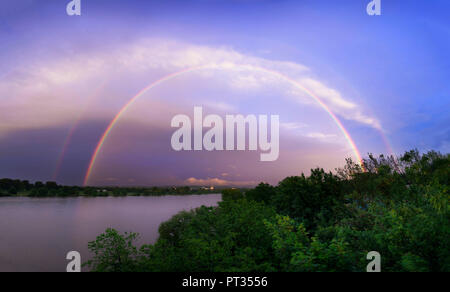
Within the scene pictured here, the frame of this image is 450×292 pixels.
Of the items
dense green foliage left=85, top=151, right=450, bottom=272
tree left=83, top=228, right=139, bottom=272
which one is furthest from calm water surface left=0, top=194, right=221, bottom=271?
tree left=83, top=228, right=139, bottom=272

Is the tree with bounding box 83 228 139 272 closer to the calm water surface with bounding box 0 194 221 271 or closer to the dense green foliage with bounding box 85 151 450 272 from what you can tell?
the dense green foliage with bounding box 85 151 450 272

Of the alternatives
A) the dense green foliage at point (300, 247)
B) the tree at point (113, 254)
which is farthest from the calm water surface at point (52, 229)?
the tree at point (113, 254)

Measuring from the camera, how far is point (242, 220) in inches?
597

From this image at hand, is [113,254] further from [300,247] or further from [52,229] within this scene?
[52,229]

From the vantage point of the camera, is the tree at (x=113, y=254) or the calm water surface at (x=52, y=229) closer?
the tree at (x=113, y=254)

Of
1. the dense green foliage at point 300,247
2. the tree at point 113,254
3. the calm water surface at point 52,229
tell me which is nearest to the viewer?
the dense green foliage at point 300,247

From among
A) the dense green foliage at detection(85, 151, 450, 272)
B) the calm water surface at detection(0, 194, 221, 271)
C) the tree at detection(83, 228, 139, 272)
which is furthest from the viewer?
the calm water surface at detection(0, 194, 221, 271)

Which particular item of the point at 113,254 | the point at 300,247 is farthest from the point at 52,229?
the point at 300,247

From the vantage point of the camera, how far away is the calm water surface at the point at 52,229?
87.3 meters

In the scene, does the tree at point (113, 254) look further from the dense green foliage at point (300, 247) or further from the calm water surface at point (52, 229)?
the calm water surface at point (52, 229)

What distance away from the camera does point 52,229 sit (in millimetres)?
119375

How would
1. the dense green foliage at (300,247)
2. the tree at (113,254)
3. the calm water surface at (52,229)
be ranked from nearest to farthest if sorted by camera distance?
Answer: the dense green foliage at (300,247) < the tree at (113,254) < the calm water surface at (52,229)

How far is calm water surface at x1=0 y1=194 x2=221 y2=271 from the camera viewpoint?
8731 centimetres
